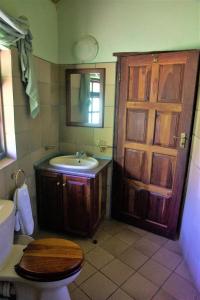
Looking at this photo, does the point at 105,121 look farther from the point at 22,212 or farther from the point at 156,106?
the point at 22,212

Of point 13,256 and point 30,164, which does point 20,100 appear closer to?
point 30,164

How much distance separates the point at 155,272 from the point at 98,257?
0.54 metres

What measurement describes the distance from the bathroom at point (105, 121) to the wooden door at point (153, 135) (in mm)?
99

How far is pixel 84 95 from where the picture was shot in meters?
2.39

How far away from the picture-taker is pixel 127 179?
243 centimetres

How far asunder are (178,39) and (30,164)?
Answer: 186 cm

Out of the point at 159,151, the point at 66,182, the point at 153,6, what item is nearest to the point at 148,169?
the point at 159,151

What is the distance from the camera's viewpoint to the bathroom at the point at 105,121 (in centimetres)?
173

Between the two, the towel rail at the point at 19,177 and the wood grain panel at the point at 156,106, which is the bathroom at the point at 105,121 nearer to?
the towel rail at the point at 19,177

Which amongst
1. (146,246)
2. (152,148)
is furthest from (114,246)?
(152,148)

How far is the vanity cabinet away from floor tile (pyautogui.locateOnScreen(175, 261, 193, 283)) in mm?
894

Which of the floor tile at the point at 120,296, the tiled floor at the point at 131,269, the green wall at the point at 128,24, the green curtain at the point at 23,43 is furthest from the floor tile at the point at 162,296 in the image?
the green wall at the point at 128,24

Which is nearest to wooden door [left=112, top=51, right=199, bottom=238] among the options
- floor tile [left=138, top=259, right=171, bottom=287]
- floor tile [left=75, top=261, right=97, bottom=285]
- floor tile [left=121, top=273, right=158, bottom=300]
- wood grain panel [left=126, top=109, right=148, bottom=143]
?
wood grain panel [left=126, top=109, right=148, bottom=143]

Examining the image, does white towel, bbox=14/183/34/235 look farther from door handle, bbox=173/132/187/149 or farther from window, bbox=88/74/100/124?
door handle, bbox=173/132/187/149
